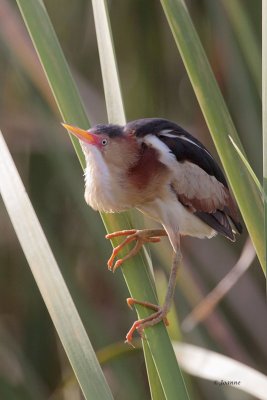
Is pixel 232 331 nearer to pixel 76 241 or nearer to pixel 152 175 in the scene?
pixel 76 241

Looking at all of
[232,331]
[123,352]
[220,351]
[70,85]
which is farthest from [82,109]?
[232,331]

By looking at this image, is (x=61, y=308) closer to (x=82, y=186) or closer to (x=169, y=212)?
(x=169, y=212)

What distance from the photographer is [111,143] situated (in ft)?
3.84

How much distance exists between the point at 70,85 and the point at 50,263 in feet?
0.82

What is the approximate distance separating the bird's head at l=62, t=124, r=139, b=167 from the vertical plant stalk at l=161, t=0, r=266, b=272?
7.1 inches

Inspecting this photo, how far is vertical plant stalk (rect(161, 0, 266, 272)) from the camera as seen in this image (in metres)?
0.96

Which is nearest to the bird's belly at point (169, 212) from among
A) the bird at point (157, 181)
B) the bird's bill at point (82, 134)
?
the bird at point (157, 181)

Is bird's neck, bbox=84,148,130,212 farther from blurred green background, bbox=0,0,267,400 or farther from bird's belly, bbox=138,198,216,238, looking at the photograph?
blurred green background, bbox=0,0,267,400

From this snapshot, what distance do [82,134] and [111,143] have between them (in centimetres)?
13

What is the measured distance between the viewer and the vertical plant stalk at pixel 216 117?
0.96m

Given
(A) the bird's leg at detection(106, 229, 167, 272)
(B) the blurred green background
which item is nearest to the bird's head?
(A) the bird's leg at detection(106, 229, 167, 272)

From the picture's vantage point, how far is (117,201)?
46.1 inches

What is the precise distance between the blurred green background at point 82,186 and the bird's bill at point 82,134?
0.52 m

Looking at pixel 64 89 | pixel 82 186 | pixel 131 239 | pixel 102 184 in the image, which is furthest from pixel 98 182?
pixel 82 186
